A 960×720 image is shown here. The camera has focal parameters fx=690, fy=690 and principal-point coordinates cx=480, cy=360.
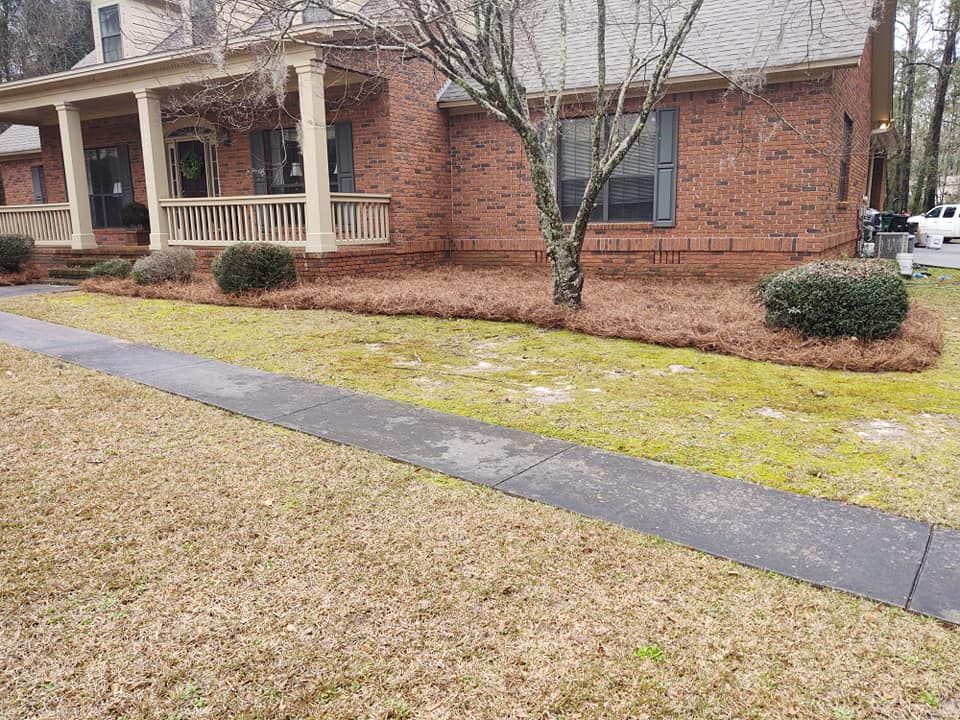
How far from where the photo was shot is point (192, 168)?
54.5ft

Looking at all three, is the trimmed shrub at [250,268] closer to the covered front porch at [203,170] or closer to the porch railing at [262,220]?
the covered front porch at [203,170]

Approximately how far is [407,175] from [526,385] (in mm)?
8864

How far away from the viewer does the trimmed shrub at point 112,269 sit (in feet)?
43.1

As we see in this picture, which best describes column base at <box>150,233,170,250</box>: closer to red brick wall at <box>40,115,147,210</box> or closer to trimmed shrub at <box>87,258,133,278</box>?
trimmed shrub at <box>87,258,133,278</box>

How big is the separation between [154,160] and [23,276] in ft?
12.4

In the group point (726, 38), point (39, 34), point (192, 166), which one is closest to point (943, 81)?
point (726, 38)

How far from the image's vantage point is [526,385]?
5727mm

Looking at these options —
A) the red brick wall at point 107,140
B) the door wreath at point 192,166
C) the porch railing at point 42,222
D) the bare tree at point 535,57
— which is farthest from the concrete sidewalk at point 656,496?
the red brick wall at point 107,140

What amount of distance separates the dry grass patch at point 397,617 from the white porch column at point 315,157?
8.56 metres

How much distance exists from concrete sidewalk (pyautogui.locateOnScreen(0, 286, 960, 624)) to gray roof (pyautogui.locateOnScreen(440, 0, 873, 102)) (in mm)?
7634

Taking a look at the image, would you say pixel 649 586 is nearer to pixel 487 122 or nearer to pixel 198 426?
pixel 198 426

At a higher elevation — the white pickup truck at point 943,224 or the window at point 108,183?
the window at point 108,183

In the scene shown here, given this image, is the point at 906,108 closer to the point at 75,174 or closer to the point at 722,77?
the point at 722,77

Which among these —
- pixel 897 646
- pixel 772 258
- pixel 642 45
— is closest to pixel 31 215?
pixel 642 45
